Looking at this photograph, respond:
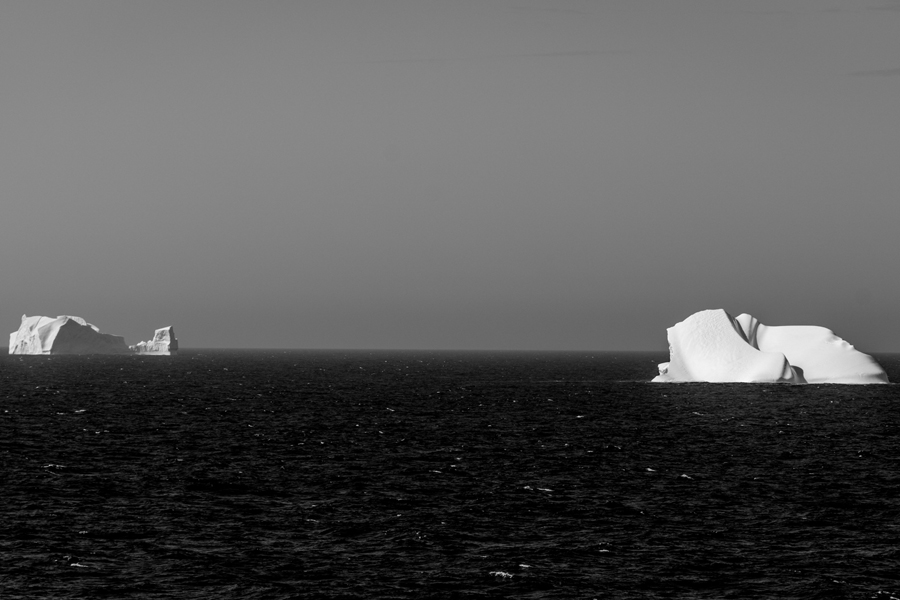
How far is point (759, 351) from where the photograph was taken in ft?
319

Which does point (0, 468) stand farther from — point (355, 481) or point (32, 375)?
point (32, 375)

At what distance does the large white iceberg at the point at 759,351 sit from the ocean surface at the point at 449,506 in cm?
2650

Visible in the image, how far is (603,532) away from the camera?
3027cm

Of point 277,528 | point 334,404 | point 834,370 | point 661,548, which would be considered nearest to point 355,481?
point 277,528

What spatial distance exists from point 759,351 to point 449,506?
233ft

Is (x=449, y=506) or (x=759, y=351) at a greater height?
(x=759, y=351)

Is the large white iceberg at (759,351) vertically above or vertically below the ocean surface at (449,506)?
above

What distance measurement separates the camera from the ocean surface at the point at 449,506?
24.5 meters

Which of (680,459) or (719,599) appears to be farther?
(680,459)

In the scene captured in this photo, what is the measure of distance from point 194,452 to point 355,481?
13423 mm

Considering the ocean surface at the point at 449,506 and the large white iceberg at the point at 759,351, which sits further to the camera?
the large white iceberg at the point at 759,351

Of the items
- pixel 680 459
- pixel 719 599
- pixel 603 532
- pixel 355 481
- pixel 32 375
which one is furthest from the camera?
pixel 32 375

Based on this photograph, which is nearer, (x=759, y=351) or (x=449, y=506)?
(x=449, y=506)

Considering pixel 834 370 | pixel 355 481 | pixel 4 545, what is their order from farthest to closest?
pixel 834 370 → pixel 355 481 → pixel 4 545
